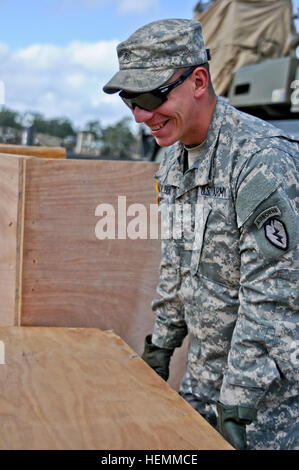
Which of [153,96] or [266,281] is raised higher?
[153,96]

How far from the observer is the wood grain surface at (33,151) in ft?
8.46

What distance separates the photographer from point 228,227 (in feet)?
5.94

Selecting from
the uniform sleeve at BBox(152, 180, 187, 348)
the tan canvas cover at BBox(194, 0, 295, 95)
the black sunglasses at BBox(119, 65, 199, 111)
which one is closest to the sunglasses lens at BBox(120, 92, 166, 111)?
the black sunglasses at BBox(119, 65, 199, 111)

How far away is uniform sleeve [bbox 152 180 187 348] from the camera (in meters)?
2.16

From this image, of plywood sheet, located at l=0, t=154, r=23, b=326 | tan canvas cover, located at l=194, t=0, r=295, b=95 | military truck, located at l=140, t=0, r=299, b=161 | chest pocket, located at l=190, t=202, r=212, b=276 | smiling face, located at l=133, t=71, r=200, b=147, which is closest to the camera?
smiling face, located at l=133, t=71, r=200, b=147

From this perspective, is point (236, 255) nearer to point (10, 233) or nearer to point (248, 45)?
point (10, 233)

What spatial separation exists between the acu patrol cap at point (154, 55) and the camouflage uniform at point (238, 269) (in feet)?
0.79

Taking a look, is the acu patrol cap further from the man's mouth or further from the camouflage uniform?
the camouflage uniform

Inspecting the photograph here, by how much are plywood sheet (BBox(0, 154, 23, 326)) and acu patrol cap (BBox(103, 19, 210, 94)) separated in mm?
733

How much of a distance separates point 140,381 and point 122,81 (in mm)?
924

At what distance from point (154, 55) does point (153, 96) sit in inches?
4.7

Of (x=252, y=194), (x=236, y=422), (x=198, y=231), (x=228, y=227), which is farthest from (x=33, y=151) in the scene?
(x=236, y=422)

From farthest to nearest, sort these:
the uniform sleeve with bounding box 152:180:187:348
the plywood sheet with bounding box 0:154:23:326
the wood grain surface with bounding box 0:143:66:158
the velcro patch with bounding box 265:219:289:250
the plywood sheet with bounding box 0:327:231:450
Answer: the wood grain surface with bounding box 0:143:66:158
the plywood sheet with bounding box 0:154:23:326
the uniform sleeve with bounding box 152:180:187:348
the velcro patch with bounding box 265:219:289:250
the plywood sheet with bounding box 0:327:231:450

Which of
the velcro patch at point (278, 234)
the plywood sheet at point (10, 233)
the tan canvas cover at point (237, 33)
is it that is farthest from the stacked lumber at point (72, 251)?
the tan canvas cover at point (237, 33)
